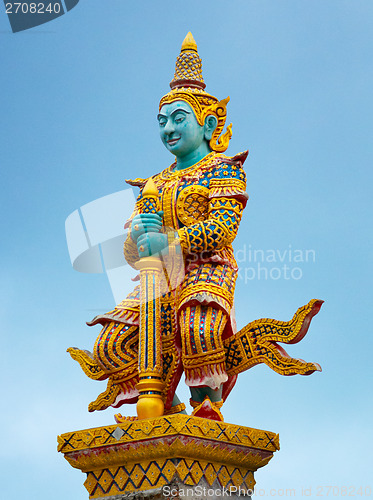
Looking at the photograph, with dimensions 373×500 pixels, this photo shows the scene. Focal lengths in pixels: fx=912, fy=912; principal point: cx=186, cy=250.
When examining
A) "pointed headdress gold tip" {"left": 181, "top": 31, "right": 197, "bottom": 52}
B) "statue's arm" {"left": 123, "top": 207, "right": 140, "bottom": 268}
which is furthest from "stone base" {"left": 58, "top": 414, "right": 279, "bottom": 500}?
"pointed headdress gold tip" {"left": 181, "top": 31, "right": 197, "bottom": 52}

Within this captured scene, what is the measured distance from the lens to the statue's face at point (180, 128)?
6.68 m

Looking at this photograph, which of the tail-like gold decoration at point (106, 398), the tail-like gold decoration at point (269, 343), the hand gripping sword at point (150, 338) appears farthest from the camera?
the tail-like gold decoration at point (106, 398)

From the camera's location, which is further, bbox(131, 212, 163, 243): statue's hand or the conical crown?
the conical crown

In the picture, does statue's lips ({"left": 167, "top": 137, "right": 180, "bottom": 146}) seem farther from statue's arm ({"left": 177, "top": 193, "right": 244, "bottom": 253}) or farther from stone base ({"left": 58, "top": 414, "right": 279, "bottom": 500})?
stone base ({"left": 58, "top": 414, "right": 279, "bottom": 500})

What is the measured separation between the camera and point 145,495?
18.8ft

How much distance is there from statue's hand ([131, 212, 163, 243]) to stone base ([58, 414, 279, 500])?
131cm

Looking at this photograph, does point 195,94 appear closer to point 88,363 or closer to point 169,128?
point 169,128

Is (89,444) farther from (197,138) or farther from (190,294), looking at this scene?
(197,138)

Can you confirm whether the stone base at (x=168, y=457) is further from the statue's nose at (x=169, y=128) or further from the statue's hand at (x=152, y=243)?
the statue's nose at (x=169, y=128)

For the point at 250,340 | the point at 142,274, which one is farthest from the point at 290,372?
the point at 142,274

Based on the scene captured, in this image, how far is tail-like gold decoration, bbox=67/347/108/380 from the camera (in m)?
6.59

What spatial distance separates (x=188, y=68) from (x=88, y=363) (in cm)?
234

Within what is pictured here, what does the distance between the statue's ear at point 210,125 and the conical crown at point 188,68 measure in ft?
0.91

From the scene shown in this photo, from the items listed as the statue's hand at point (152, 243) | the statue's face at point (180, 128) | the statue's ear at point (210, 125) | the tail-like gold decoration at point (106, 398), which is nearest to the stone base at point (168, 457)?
the tail-like gold decoration at point (106, 398)
